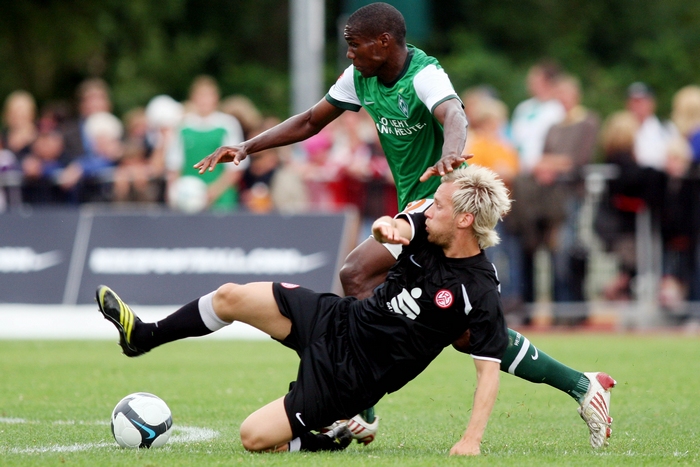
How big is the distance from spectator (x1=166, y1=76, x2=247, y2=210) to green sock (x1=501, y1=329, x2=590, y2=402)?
28.3ft

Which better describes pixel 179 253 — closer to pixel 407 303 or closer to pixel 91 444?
pixel 91 444

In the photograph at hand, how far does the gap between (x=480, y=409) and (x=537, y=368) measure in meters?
0.78

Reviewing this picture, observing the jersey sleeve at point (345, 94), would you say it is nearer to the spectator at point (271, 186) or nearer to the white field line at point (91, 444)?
the white field line at point (91, 444)

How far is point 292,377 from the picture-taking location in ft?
31.1

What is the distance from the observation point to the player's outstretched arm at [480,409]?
19.0ft

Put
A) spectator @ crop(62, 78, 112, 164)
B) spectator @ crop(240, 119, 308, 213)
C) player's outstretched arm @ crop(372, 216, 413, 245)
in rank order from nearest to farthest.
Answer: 1. player's outstretched arm @ crop(372, 216, 413, 245)
2. spectator @ crop(240, 119, 308, 213)
3. spectator @ crop(62, 78, 112, 164)

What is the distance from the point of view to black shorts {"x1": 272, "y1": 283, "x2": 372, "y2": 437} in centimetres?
599

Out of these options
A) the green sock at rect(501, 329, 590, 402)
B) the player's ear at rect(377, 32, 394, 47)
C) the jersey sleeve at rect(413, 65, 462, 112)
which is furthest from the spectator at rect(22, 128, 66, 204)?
the green sock at rect(501, 329, 590, 402)

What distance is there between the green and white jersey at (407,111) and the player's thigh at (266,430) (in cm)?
174

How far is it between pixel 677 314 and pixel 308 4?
7.91 metres

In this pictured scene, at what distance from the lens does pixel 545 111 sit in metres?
14.4

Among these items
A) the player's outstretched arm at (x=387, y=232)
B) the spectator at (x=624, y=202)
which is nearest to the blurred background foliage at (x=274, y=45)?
the spectator at (x=624, y=202)

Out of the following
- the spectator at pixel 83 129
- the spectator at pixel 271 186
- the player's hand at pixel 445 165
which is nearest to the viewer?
the player's hand at pixel 445 165

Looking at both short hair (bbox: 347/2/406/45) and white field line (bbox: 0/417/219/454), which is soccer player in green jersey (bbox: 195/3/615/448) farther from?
white field line (bbox: 0/417/219/454)
